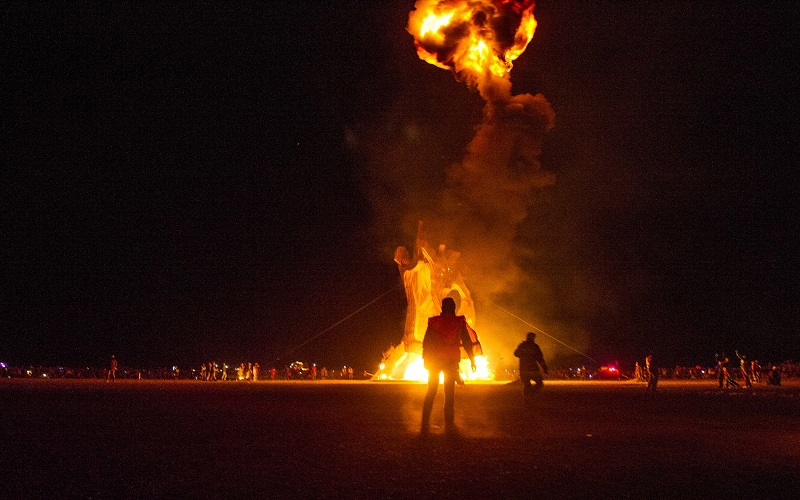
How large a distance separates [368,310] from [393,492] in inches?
2537

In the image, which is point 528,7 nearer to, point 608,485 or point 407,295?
point 407,295

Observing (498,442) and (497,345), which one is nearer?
(498,442)

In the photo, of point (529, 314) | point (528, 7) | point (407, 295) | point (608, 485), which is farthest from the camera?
point (529, 314)

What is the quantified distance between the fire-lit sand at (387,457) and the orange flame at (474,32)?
20.9m

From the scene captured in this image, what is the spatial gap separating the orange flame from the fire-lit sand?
20.9 metres

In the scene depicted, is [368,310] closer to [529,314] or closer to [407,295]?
[529,314]

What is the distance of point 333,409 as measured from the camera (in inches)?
514

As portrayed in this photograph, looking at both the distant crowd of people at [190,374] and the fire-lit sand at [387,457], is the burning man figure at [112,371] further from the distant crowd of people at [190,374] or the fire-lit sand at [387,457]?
the fire-lit sand at [387,457]

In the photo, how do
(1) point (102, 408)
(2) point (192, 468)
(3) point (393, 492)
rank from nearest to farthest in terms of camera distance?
(3) point (393, 492)
(2) point (192, 468)
(1) point (102, 408)

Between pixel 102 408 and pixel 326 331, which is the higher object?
pixel 326 331

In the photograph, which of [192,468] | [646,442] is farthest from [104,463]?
[646,442]

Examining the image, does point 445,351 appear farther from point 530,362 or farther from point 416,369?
point 416,369

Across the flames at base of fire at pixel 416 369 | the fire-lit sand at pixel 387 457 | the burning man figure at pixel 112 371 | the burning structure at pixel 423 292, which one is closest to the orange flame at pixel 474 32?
the burning structure at pixel 423 292

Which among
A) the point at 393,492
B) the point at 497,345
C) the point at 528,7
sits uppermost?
the point at 528,7
